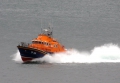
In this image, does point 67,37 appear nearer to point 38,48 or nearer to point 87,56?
point 87,56

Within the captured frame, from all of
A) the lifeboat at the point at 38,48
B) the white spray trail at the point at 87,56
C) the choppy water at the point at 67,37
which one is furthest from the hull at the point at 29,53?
the choppy water at the point at 67,37

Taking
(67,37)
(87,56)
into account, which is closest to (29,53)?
(87,56)

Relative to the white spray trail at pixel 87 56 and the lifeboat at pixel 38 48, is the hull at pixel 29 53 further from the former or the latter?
the white spray trail at pixel 87 56

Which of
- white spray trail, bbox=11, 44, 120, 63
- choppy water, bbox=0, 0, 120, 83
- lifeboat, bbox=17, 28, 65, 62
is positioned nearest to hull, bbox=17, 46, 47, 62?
lifeboat, bbox=17, 28, 65, 62

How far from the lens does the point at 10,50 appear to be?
305 ft

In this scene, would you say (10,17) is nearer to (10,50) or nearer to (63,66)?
(10,50)

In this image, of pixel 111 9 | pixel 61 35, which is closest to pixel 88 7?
pixel 111 9

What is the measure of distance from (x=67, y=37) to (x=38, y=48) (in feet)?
78.7

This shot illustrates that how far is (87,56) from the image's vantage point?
88188mm

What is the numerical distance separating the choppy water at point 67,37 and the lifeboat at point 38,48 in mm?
821

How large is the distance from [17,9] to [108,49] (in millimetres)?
57986

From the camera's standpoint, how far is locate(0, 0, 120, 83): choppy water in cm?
7781

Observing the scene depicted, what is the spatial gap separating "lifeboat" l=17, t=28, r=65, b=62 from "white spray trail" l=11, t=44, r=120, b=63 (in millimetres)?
610

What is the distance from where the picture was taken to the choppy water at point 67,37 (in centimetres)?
7781
